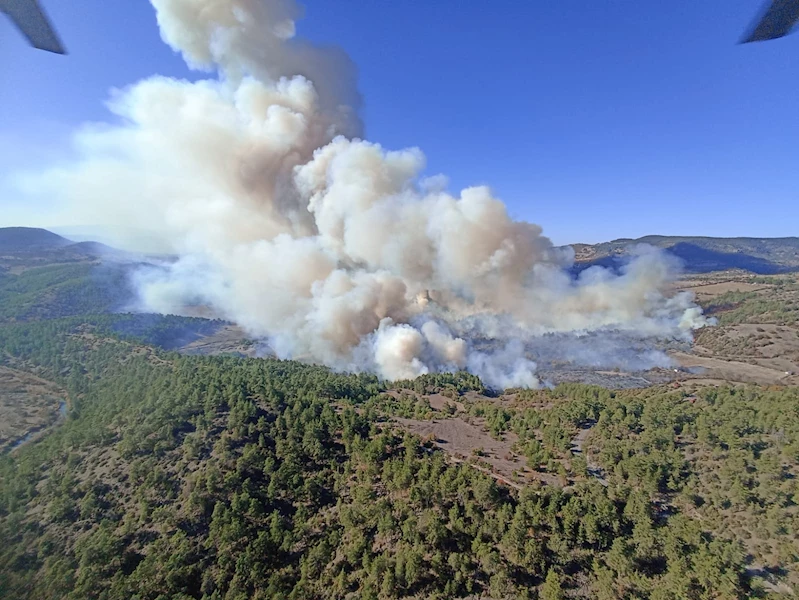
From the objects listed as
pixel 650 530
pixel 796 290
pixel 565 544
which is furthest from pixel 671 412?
pixel 796 290

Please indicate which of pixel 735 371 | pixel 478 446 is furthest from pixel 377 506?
pixel 735 371

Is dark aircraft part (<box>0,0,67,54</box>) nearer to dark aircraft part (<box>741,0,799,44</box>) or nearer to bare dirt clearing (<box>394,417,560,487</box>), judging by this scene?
dark aircraft part (<box>741,0,799,44</box>)

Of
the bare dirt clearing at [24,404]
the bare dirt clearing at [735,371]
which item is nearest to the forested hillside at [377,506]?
the bare dirt clearing at [24,404]

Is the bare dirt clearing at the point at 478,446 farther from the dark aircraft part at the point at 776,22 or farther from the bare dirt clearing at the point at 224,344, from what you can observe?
the bare dirt clearing at the point at 224,344

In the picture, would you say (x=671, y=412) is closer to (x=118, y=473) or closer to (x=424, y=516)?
(x=424, y=516)

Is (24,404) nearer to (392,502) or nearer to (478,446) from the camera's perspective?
(392,502)

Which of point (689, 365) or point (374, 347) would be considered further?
point (689, 365)

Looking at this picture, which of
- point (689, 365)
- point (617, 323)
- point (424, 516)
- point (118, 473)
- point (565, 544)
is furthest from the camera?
point (617, 323)

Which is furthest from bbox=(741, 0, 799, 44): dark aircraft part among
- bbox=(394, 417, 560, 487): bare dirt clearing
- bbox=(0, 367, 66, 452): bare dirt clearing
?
bbox=(0, 367, 66, 452): bare dirt clearing
